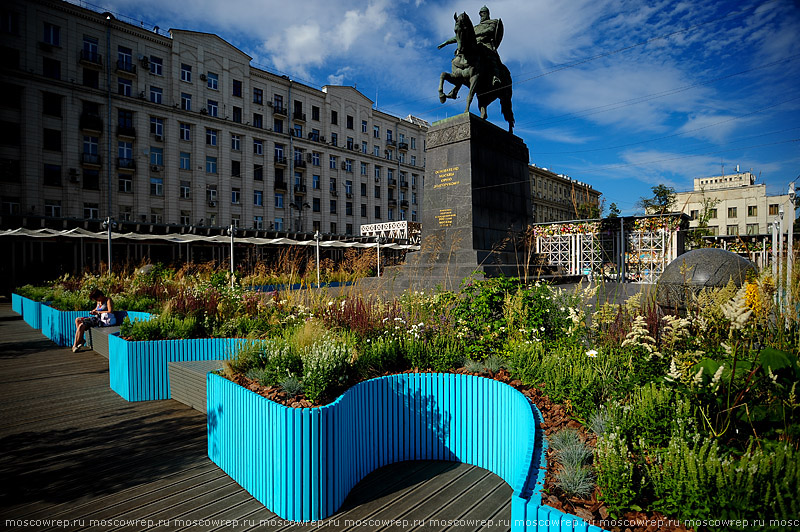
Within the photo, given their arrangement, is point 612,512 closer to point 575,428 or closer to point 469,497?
point 575,428

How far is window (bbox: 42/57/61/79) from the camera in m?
31.4

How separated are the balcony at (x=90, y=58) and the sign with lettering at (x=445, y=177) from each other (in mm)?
35220

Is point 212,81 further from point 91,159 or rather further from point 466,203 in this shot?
point 466,203

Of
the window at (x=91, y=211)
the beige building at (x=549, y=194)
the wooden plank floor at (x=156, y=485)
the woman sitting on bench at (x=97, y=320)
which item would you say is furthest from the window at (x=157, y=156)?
the beige building at (x=549, y=194)

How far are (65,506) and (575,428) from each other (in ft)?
12.8

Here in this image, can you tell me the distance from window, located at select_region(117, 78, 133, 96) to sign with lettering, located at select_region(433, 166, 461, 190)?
35145 mm

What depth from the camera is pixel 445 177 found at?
40.3 ft

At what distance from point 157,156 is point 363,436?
40.5 metres

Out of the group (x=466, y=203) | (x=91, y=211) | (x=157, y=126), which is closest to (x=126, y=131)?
(x=157, y=126)

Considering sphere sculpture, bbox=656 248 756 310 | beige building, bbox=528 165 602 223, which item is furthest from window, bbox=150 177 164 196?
beige building, bbox=528 165 602 223

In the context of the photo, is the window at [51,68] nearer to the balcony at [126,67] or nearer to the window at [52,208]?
the balcony at [126,67]

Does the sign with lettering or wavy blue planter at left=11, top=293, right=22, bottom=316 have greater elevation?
the sign with lettering

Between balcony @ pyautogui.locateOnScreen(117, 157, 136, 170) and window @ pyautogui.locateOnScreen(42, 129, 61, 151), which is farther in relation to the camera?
balcony @ pyautogui.locateOnScreen(117, 157, 136, 170)

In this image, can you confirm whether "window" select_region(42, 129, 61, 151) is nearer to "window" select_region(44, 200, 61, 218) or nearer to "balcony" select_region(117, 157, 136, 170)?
"balcony" select_region(117, 157, 136, 170)
